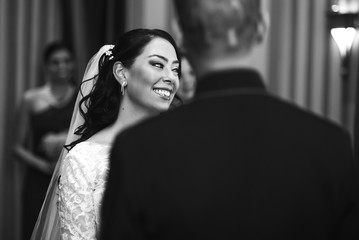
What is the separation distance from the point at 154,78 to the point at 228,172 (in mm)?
1407

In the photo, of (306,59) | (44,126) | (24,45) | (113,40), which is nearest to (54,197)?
(44,126)

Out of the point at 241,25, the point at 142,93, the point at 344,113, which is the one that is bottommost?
the point at 344,113

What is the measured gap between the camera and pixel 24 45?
21.2ft

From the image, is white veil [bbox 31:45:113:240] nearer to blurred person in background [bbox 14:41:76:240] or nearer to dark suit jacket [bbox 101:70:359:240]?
dark suit jacket [bbox 101:70:359:240]

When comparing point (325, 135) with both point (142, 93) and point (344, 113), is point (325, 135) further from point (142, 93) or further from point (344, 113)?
point (344, 113)

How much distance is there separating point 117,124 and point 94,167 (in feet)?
0.92

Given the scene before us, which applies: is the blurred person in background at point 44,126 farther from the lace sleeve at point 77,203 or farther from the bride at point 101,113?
the lace sleeve at point 77,203

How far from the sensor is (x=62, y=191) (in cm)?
282

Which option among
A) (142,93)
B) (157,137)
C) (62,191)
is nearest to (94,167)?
(62,191)

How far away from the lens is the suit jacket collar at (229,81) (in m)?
1.65

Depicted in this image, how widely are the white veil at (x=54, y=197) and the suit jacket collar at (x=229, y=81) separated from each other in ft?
4.97

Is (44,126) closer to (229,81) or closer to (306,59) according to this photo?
(306,59)

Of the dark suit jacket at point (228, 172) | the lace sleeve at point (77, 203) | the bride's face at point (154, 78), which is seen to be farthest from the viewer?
the bride's face at point (154, 78)

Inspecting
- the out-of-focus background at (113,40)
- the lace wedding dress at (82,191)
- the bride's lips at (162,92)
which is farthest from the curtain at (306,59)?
the lace wedding dress at (82,191)
